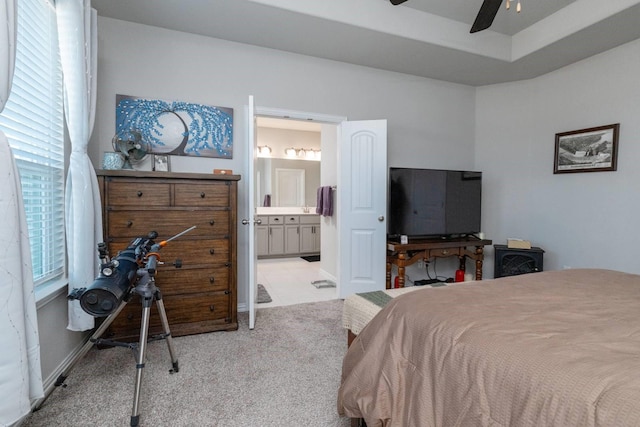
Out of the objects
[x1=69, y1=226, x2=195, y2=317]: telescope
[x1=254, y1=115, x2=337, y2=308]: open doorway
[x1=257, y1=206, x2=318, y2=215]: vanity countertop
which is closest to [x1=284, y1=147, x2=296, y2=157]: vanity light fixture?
[x1=254, y1=115, x2=337, y2=308]: open doorway

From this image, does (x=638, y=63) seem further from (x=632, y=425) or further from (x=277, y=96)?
(x=632, y=425)

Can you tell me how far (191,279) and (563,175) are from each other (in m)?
4.09

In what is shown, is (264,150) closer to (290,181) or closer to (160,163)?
(290,181)

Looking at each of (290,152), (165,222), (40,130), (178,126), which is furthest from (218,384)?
(290,152)

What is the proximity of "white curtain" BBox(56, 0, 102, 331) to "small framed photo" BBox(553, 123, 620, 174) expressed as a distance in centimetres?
456

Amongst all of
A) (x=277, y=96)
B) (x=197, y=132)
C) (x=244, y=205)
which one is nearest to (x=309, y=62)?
(x=277, y=96)

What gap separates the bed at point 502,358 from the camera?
68cm

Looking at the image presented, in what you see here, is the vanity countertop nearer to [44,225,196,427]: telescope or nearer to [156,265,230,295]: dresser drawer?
[156,265,230,295]: dresser drawer

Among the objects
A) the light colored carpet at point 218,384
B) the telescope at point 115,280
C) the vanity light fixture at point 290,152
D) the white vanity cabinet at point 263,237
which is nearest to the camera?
the telescope at point 115,280

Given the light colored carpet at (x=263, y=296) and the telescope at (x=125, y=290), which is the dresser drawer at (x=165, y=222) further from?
the light colored carpet at (x=263, y=296)

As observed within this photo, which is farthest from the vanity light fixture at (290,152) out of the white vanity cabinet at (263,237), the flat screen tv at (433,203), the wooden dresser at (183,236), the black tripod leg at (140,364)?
the black tripod leg at (140,364)

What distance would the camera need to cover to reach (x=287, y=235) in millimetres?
5984

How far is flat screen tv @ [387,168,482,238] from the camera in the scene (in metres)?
Result: 3.59

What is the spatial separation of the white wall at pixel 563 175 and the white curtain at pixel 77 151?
14.2 feet
